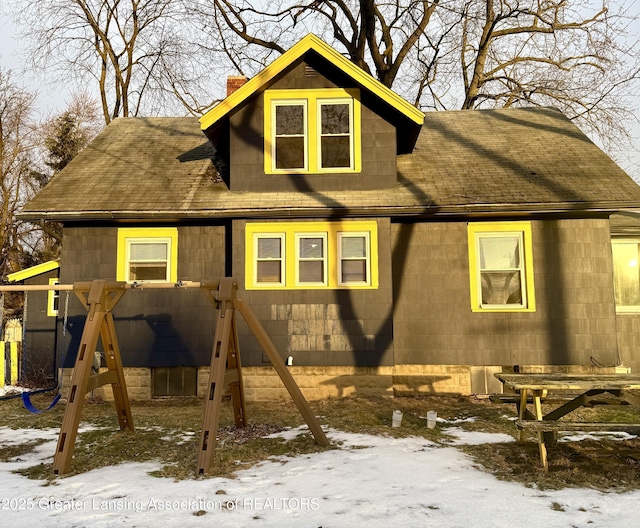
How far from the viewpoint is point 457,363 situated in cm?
1052

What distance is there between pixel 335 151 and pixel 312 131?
67 cm

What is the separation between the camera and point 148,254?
431 inches

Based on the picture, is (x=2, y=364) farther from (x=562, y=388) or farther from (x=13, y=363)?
(x=562, y=388)

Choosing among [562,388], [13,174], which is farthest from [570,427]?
[13,174]

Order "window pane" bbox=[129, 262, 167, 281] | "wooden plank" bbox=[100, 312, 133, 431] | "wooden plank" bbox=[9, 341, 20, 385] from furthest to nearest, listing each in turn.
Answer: "wooden plank" bbox=[9, 341, 20, 385] < "window pane" bbox=[129, 262, 167, 281] < "wooden plank" bbox=[100, 312, 133, 431]

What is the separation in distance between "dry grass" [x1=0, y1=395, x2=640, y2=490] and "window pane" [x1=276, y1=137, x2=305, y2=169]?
17.1 feet

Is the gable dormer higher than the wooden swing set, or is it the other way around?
the gable dormer

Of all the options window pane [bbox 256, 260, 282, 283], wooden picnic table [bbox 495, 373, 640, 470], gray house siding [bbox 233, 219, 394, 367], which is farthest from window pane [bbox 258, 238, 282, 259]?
wooden picnic table [bbox 495, 373, 640, 470]

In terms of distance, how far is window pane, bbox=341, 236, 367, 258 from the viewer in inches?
413

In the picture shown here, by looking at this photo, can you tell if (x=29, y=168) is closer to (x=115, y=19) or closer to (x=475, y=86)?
(x=115, y=19)

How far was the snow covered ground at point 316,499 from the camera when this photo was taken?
4.50m

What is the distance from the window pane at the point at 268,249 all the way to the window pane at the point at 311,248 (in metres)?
0.49

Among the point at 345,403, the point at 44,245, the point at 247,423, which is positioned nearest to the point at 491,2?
the point at 345,403

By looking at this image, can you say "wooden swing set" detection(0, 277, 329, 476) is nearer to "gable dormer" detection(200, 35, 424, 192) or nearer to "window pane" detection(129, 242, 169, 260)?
"window pane" detection(129, 242, 169, 260)
